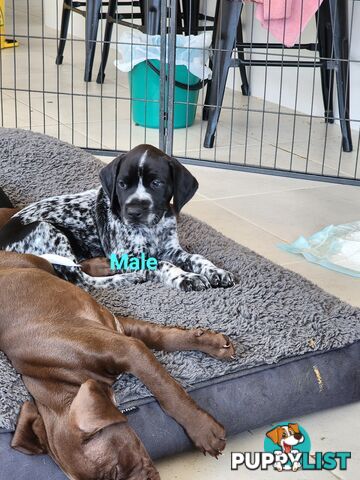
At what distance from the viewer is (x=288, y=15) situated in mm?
4629

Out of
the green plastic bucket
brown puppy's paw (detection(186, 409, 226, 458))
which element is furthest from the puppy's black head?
the green plastic bucket

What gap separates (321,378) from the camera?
244cm

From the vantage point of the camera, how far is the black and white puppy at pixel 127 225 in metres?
2.97

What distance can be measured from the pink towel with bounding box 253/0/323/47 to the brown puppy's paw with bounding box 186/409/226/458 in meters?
3.03

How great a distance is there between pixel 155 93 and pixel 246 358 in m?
3.15

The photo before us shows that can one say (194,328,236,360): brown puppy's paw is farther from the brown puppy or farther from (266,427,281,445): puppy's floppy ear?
(266,427,281,445): puppy's floppy ear

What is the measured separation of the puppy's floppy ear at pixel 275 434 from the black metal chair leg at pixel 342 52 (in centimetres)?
255

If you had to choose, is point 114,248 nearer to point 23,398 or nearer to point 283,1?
point 23,398

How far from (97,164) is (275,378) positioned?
1.95 m

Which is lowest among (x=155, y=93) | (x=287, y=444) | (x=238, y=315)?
(x=287, y=444)

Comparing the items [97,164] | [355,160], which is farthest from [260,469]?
[355,160]

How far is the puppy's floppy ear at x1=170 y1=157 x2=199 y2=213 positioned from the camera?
3.00 metres

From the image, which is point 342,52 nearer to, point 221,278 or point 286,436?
point 221,278

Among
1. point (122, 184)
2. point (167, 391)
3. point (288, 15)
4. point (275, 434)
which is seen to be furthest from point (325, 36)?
point (167, 391)
